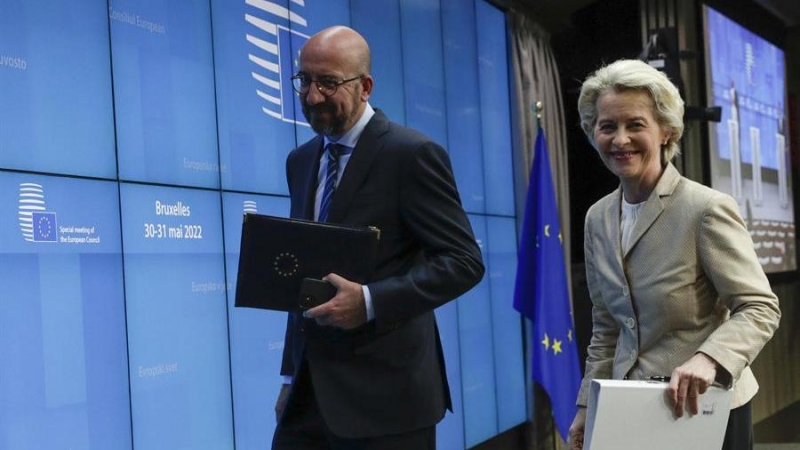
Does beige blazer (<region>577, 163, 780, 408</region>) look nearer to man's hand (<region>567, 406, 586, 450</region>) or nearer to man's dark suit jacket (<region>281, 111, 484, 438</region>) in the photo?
man's hand (<region>567, 406, 586, 450</region>)

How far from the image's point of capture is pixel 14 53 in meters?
3.13

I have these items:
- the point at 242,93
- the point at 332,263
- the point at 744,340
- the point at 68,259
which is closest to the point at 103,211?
the point at 68,259

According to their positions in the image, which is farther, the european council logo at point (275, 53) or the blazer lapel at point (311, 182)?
the european council logo at point (275, 53)

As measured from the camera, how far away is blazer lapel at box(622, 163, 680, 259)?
6.53 feet

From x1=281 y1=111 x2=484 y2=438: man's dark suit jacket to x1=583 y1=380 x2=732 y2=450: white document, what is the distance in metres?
0.49

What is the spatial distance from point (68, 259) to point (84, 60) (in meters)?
0.65

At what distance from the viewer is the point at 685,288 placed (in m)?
1.93

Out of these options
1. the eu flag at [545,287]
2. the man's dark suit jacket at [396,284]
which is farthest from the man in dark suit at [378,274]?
the eu flag at [545,287]

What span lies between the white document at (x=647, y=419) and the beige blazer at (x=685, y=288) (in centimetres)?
8

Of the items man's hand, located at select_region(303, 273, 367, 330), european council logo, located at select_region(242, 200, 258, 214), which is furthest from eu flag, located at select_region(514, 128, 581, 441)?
man's hand, located at select_region(303, 273, 367, 330)

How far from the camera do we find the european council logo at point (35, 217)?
310 centimetres

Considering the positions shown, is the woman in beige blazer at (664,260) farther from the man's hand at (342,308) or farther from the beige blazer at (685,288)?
the man's hand at (342,308)

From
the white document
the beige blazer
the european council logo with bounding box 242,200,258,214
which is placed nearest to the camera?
the white document

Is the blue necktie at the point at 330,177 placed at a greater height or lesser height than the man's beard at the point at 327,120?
lesser
